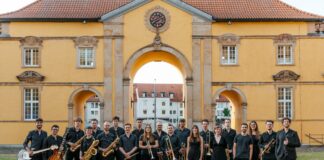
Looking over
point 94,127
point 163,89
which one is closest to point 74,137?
point 94,127

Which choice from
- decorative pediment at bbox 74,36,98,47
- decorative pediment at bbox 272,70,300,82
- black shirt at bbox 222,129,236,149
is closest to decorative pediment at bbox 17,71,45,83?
decorative pediment at bbox 74,36,98,47

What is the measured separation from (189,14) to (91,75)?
7440mm

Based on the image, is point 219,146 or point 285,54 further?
point 285,54

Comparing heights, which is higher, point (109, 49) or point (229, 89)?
point (109, 49)

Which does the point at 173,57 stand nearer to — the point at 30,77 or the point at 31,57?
the point at 31,57

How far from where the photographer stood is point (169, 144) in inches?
789

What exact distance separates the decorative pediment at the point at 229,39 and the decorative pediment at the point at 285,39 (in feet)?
8.04

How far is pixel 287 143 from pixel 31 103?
2739cm

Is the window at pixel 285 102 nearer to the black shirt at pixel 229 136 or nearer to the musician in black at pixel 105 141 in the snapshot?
the black shirt at pixel 229 136

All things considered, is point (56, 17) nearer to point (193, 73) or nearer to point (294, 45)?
point (193, 73)

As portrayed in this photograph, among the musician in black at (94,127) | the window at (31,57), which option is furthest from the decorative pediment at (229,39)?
the musician in black at (94,127)

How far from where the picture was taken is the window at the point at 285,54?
135 feet

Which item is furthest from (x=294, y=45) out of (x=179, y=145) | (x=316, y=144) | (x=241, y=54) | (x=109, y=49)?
(x=179, y=145)

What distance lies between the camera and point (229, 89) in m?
40.8
